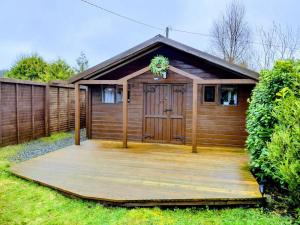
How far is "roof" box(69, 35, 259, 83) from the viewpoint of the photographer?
6.20m

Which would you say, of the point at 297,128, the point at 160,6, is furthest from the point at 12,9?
the point at 297,128

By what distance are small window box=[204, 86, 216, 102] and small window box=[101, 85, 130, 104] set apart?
268 centimetres

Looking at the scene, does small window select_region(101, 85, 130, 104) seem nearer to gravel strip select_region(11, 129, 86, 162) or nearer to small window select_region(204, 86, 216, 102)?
gravel strip select_region(11, 129, 86, 162)

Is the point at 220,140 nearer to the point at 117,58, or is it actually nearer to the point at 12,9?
the point at 117,58

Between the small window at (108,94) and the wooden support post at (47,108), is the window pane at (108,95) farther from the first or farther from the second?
the wooden support post at (47,108)

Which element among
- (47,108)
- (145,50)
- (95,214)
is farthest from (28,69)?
(95,214)

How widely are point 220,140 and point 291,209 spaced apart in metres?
3.83

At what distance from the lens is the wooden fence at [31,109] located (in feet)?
22.7

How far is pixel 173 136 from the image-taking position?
7.46 meters

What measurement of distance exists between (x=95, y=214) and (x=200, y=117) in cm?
479

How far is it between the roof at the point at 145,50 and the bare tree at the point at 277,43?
20.3 feet

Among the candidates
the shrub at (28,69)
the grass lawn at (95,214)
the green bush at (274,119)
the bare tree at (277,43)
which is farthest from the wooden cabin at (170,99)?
the shrub at (28,69)

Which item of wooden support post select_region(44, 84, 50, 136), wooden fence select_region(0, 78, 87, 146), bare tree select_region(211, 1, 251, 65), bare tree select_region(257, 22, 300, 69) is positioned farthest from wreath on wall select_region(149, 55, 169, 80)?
bare tree select_region(211, 1, 251, 65)

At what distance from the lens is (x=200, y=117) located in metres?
7.29
